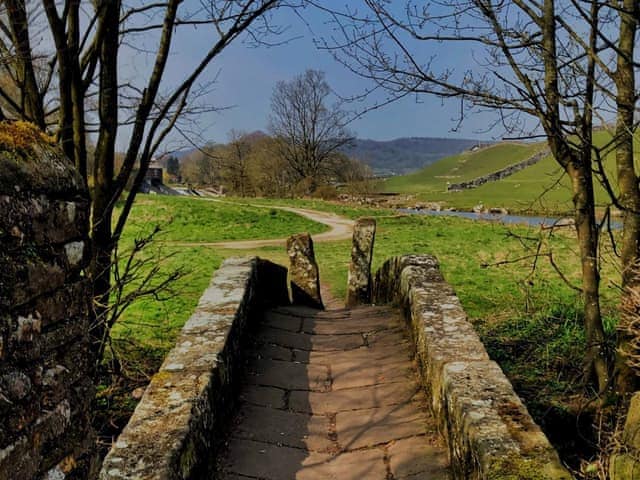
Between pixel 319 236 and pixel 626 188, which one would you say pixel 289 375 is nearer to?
pixel 626 188

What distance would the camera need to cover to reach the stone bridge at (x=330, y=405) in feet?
11.0

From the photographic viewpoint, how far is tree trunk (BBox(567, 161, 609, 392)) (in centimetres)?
549

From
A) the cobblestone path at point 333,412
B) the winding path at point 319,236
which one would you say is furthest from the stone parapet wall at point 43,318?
the winding path at point 319,236

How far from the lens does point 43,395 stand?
2154mm

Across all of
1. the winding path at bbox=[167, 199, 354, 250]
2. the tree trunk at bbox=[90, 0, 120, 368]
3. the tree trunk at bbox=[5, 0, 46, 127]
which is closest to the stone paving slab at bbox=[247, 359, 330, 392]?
the tree trunk at bbox=[90, 0, 120, 368]

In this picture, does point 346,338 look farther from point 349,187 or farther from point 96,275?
point 349,187

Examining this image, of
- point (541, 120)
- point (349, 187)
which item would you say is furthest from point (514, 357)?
point (349, 187)

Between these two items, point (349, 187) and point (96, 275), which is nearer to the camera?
point (96, 275)

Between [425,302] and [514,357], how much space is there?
93.7 inches

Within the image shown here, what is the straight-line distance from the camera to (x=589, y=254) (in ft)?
18.2

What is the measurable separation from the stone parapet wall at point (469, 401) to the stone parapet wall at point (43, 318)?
6.86 feet

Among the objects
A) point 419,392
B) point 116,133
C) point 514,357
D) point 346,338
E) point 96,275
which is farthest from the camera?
point 514,357

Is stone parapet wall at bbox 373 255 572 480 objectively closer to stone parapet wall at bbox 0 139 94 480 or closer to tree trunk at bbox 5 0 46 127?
stone parapet wall at bbox 0 139 94 480

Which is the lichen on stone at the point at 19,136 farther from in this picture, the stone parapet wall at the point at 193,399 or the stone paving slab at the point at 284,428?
the stone paving slab at the point at 284,428
